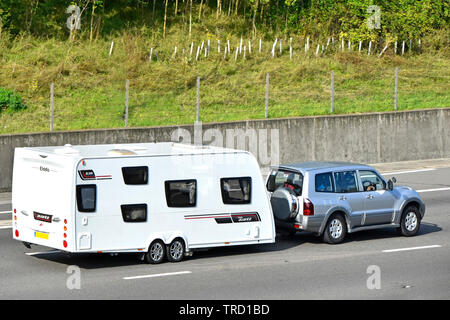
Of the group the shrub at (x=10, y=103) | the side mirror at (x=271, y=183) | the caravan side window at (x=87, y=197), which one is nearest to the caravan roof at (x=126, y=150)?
the caravan side window at (x=87, y=197)

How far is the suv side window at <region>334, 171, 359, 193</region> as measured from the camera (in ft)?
57.0

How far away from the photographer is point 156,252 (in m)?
15.5

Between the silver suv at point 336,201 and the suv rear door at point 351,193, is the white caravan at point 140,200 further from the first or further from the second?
the suv rear door at point 351,193

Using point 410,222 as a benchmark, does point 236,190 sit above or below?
above

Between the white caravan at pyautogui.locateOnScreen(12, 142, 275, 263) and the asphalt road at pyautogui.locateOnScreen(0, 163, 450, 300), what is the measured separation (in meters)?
0.49

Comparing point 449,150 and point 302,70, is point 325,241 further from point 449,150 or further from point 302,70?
point 302,70

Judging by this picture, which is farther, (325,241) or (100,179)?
(325,241)

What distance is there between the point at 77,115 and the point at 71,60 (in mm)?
4763

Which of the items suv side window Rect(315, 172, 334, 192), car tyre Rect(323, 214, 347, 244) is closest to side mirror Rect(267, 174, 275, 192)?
suv side window Rect(315, 172, 334, 192)

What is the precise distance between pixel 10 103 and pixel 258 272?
584 inches

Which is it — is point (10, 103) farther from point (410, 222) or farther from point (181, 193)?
point (410, 222)

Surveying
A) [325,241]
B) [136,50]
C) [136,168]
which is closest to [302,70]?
[136,50]

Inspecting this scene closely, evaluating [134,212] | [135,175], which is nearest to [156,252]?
[134,212]
